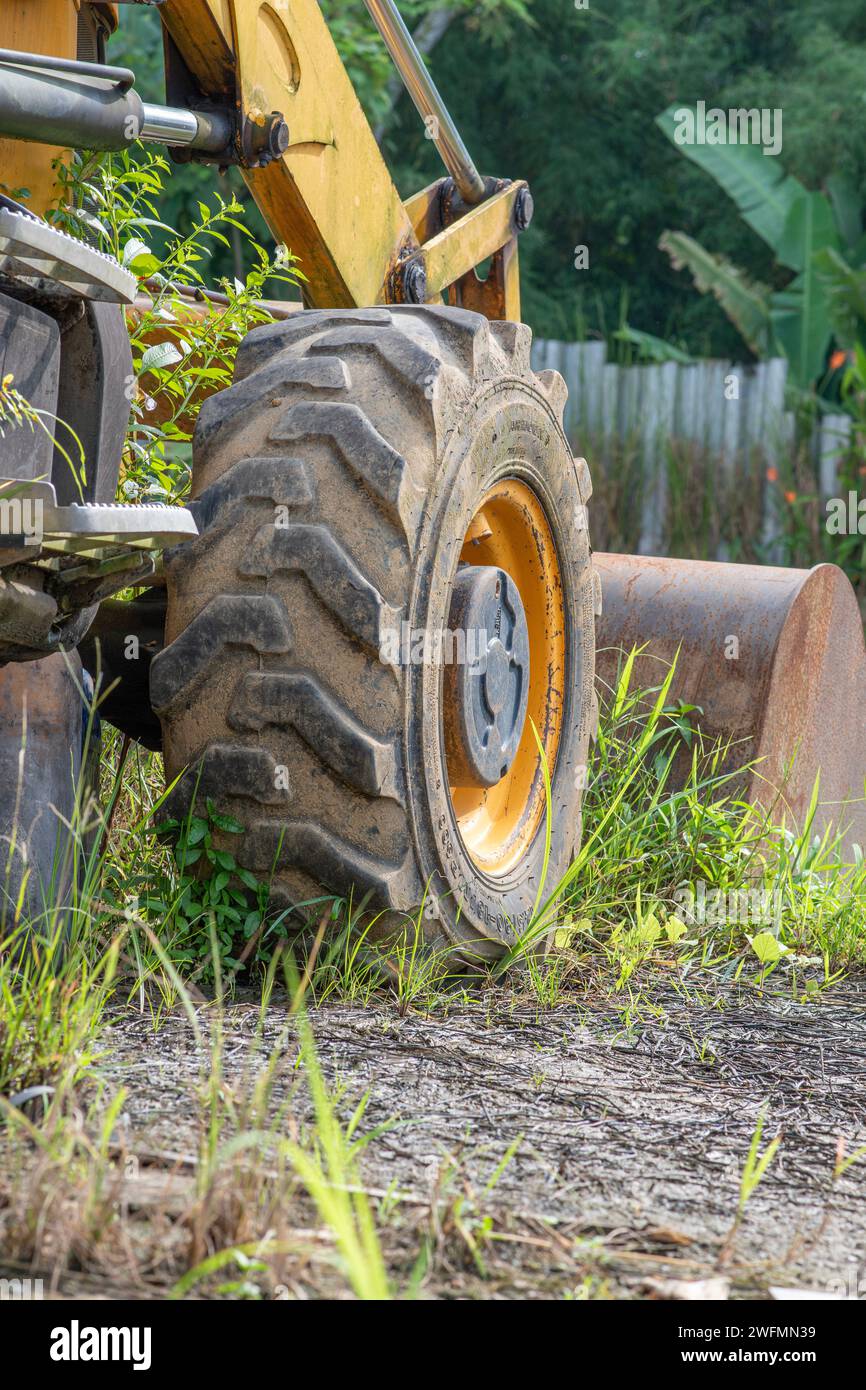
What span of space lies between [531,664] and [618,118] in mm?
14816

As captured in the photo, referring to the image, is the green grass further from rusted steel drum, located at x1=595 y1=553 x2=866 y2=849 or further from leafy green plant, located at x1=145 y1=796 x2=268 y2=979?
rusted steel drum, located at x1=595 y1=553 x2=866 y2=849

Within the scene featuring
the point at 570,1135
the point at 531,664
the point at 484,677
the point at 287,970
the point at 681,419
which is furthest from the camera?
the point at 681,419

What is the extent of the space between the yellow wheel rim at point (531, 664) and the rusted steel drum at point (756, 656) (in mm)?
726

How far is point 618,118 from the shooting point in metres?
16.6

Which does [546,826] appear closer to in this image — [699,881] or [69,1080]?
[699,881]

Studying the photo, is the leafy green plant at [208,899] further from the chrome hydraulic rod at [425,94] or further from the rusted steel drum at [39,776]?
the chrome hydraulic rod at [425,94]

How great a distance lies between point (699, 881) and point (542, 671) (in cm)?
65

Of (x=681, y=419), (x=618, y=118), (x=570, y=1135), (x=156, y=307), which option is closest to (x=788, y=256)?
(x=681, y=419)

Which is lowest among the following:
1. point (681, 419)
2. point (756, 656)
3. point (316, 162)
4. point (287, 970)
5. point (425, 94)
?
point (287, 970)

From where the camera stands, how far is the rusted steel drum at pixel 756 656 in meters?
3.96

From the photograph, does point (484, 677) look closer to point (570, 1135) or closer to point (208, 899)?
point (208, 899)

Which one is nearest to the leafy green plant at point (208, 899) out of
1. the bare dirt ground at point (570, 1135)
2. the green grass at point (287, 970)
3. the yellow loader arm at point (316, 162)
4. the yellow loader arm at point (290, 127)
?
the green grass at point (287, 970)

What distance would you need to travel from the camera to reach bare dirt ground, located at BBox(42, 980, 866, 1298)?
151 centimetres
